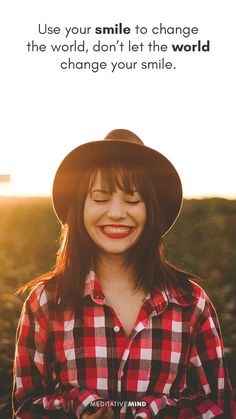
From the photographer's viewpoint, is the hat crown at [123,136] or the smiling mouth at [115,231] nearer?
the smiling mouth at [115,231]

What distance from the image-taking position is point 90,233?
2324mm

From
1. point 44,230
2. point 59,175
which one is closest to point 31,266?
point 44,230

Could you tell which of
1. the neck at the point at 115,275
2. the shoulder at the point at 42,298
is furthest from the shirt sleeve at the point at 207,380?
the shoulder at the point at 42,298

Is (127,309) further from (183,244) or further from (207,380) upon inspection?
(183,244)

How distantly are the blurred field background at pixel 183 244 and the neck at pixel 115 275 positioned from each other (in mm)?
3386

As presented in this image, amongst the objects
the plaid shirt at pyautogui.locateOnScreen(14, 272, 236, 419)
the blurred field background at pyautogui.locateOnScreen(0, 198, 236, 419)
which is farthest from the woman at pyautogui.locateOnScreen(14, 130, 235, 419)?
the blurred field background at pyautogui.locateOnScreen(0, 198, 236, 419)

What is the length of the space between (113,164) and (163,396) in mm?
925

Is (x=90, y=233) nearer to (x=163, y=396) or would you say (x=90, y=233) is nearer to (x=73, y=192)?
(x=73, y=192)

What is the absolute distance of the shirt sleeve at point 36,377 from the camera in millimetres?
2254

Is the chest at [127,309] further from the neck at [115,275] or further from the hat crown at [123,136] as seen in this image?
the hat crown at [123,136]

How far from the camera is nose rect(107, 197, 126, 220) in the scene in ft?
7.33

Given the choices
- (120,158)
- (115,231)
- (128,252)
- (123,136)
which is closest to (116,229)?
(115,231)

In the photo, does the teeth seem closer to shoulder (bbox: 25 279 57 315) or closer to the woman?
the woman

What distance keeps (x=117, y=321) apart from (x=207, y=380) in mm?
435
